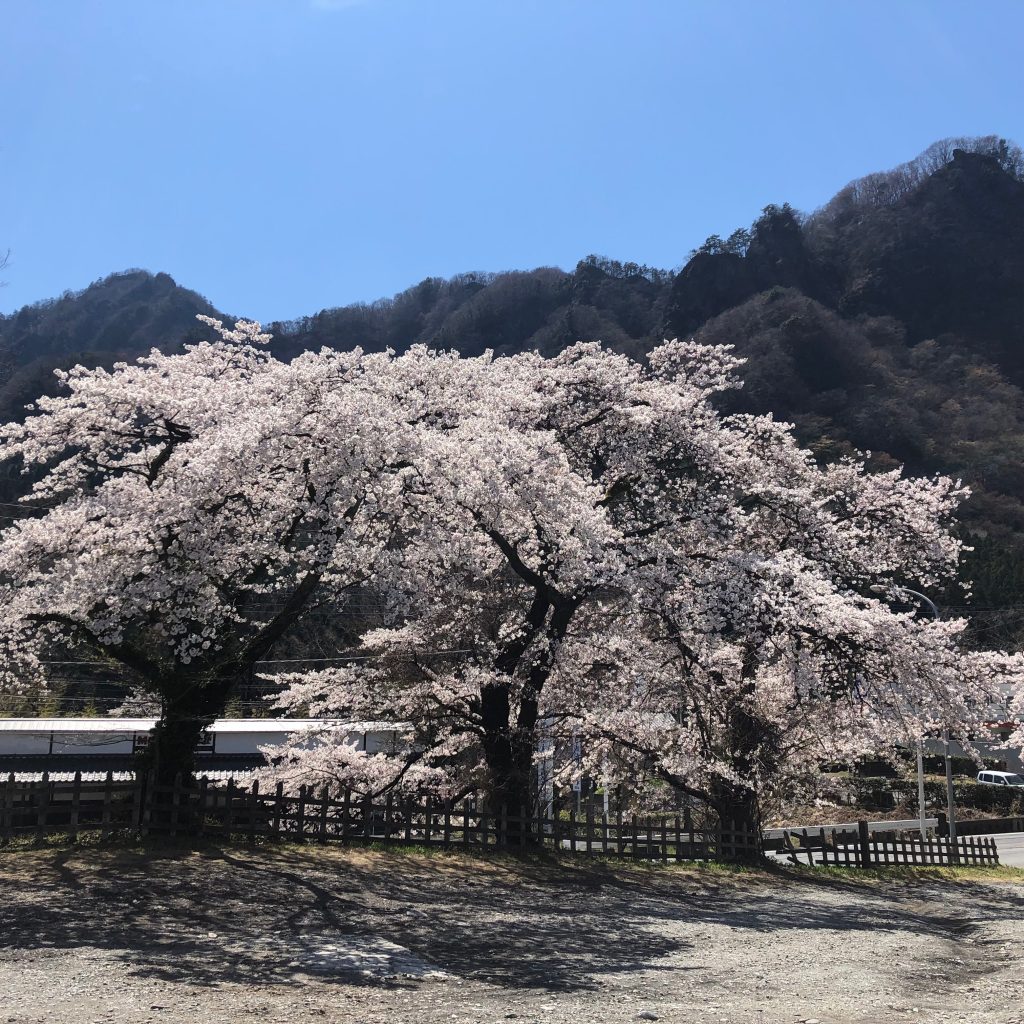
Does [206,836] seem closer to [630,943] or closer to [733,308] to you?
[630,943]

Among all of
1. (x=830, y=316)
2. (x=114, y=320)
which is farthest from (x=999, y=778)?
(x=114, y=320)

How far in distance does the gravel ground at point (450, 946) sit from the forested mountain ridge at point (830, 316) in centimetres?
6335

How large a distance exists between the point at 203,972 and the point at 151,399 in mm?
9955

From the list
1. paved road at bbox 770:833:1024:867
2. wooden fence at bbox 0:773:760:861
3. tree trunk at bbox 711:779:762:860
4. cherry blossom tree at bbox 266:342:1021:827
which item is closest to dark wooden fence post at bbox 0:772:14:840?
wooden fence at bbox 0:773:760:861

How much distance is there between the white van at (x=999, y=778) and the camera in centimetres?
4459

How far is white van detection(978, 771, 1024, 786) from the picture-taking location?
44.6m

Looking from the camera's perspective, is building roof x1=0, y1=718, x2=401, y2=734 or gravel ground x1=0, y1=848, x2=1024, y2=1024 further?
building roof x1=0, y1=718, x2=401, y2=734

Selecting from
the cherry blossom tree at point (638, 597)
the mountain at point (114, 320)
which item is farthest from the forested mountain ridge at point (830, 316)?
Answer: the cherry blossom tree at point (638, 597)

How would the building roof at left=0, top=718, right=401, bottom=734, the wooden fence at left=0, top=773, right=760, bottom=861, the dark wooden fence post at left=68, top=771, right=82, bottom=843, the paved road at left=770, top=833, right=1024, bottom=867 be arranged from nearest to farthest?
the dark wooden fence post at left=68, top=771, right=82, bottom=843 < the wooden fence at left=0, top=773, right=760, bottom=861 < the paved road at left=770, top=833, right=1024, bottom=867 < the building roof at left=0, top=718, right=401, bottom=734

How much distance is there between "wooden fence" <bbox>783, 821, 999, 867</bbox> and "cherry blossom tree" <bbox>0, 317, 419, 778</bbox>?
42.4 feet

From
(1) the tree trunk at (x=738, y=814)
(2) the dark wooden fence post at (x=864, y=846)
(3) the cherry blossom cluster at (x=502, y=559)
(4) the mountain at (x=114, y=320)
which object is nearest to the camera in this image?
(3) the cherry blossom cluster at (x=502, y=559)

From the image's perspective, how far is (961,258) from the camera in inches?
4719

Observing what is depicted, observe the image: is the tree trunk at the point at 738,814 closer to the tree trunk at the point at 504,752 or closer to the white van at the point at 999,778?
the tree trunk at the point at 504,752

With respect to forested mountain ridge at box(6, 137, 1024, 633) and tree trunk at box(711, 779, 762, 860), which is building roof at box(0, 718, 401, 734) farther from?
forested mountain ridge at box(6, 137, 1024, 633)
